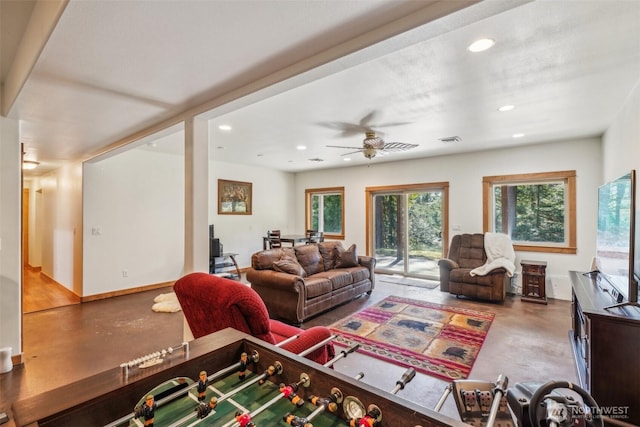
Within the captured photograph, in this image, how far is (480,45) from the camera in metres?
2.03

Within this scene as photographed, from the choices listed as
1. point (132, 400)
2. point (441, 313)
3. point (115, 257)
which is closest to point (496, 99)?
point (441, 313)

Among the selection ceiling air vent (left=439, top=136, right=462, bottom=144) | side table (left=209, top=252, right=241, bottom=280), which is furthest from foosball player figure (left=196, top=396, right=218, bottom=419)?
side table (left=209, top=252, right=241, bottom=280)

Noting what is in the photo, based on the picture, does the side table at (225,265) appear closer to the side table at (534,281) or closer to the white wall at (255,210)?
the white wall at (255,210)

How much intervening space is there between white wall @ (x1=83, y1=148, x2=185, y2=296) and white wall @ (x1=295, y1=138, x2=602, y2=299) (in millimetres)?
3687

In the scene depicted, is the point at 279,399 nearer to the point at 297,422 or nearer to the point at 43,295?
the point at 297,422

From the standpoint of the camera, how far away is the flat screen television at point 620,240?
216cm

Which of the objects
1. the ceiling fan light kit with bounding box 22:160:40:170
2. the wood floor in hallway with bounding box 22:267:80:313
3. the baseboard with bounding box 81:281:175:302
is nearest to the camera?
the wood floor in hallway with bounding box 22:267:80:313

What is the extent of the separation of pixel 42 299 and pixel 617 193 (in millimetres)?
7805

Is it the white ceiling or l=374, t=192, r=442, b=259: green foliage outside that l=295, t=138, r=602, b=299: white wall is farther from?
the white ceiling

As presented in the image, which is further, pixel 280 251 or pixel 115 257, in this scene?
pixel 115 257

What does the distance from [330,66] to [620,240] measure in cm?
275

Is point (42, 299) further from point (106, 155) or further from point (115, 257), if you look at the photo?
point (106, 155)

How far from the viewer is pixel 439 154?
19.2 feet

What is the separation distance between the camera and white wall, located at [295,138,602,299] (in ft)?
15.1
